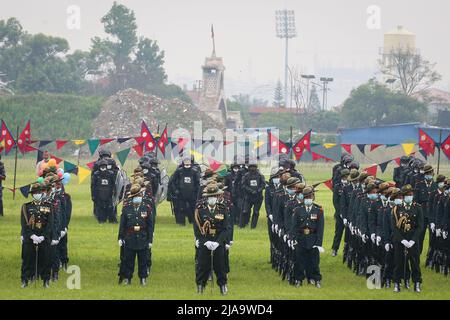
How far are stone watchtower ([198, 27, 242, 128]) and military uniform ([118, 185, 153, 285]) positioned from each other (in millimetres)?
120145

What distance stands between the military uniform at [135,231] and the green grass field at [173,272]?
0.50 m

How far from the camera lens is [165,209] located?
140 ft

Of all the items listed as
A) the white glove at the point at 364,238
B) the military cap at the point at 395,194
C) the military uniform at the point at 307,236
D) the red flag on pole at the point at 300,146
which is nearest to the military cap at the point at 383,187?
the military cap at the point at 395,194

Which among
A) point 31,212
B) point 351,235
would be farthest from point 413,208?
point 31,212

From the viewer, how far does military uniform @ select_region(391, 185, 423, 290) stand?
23.8 metres

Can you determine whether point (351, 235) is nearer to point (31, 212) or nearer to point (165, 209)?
point (31, 212)

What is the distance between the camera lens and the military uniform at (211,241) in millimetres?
23406

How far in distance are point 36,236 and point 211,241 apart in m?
3.27

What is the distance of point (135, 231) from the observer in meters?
24.3

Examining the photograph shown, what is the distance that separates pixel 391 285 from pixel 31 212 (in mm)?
6898

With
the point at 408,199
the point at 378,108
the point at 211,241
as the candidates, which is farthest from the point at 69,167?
the point at 378,108

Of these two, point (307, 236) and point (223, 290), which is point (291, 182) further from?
point (223, 290)

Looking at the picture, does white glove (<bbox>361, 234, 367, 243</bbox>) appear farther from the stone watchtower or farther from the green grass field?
the stone watchtower

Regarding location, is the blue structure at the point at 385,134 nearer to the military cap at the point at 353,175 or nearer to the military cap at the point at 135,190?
the military cap at the point at 353,175
